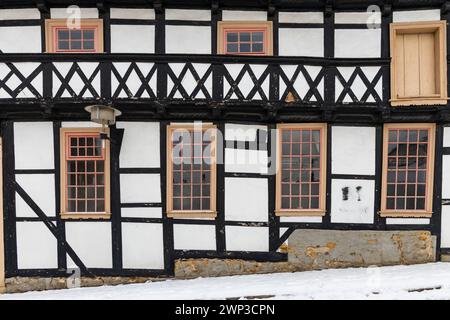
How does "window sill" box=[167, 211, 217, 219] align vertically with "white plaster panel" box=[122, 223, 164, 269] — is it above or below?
above

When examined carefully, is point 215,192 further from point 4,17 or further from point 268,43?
point 4,17

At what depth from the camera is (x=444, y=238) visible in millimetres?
7582

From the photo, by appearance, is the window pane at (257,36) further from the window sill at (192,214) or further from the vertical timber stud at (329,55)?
the window sill at (192,214)

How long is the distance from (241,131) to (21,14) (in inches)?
234

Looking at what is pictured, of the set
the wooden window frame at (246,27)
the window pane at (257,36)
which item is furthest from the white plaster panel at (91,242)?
the window pane at (257,36)

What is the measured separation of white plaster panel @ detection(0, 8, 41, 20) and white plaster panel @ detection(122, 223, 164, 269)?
17.8 feet

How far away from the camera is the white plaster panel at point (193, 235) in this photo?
298 inches

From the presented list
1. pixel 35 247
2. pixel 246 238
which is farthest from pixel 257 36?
pixel 35 247

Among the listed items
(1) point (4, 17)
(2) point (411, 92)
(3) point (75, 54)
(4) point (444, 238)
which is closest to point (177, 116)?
(3) point (75, 54)

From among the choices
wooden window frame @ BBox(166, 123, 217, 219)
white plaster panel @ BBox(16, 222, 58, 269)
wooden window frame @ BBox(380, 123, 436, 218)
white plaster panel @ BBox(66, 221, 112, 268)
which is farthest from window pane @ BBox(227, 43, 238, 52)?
white plaster panel @ BBox(16, 222, 58, 269)

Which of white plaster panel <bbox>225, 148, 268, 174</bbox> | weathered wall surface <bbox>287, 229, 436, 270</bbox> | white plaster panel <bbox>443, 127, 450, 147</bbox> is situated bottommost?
weathered wall surface <bbox>287, 229, 436, 270</bbox>

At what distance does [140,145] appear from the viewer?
24.6ft

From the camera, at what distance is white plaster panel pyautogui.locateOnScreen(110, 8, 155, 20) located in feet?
24.6

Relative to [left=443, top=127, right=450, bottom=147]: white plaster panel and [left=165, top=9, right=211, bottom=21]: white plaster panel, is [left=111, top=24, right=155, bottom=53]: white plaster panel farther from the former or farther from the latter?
[left=443, top=127, right=450, bottom=147]: white plaster panel
